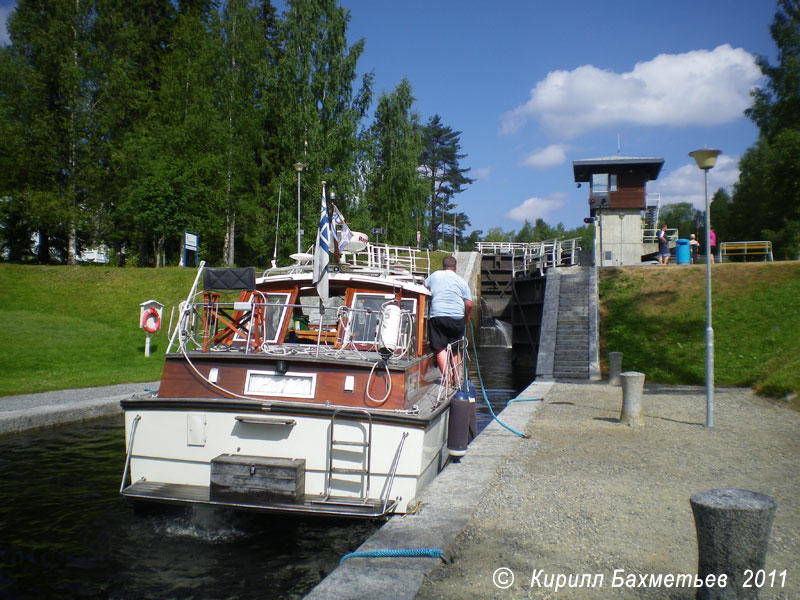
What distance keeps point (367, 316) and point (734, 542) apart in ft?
Answer: 16.6

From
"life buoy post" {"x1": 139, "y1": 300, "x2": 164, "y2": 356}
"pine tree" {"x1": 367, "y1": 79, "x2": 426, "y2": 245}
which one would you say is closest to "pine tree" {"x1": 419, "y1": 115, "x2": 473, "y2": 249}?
"pine tree" {"x1": 367, "y1": 79, "x2": 426, "y2": 245}

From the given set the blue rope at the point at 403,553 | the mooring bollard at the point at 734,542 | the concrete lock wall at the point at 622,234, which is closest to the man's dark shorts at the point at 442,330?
the blue rope at the point at 403,553

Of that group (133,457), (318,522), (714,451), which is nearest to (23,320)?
(133,457)

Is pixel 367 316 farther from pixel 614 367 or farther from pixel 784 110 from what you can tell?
pixel 784 110

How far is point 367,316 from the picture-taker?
7.52 m

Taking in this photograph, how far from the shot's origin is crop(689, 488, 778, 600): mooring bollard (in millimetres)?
2998

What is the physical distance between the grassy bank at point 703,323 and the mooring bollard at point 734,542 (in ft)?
33.4

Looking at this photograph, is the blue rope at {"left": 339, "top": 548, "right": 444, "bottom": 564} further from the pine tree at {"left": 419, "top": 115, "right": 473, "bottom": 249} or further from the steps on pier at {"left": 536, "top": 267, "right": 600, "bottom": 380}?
the pine tree at {"left": 419, "top": 115, "right": 473, "bottom": 249}

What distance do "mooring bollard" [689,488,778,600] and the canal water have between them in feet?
10.6

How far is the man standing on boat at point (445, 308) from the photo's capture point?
7.96m

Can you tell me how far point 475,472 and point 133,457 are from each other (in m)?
3.61

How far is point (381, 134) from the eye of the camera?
126 ft

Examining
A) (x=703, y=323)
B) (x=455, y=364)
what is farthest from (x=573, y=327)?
(x=455, y=364)

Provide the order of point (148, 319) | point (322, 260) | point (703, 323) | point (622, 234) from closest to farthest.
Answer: point (322, 260)
point (148, 319)
point (703, 323)
point (622, 234)
